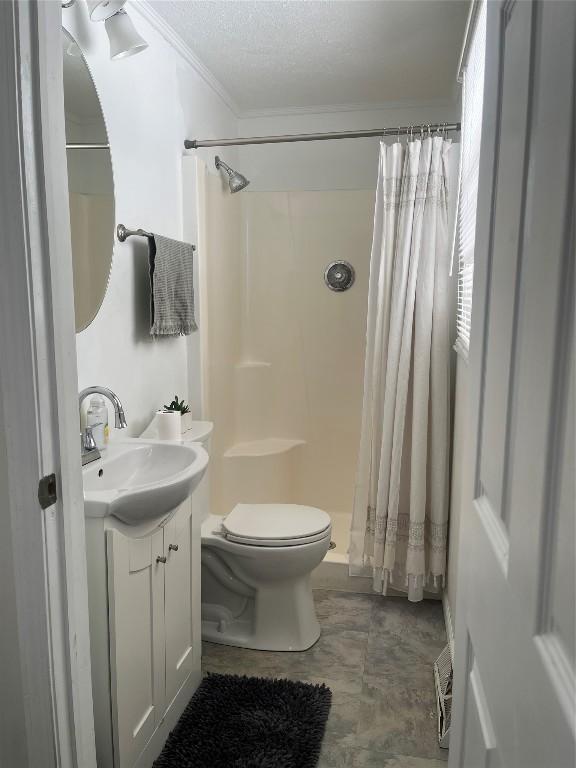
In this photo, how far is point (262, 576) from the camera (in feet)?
7.64

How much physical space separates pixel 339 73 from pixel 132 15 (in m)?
1.11

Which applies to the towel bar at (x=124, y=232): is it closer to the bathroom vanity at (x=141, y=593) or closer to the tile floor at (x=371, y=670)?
the bathroom vanity at (x=141, y=593)

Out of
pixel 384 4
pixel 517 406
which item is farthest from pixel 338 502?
pixel 517 406

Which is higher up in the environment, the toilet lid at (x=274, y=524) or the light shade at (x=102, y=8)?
the light shade at (x=102, y=8)

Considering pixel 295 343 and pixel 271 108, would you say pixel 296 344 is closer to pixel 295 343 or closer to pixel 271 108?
pixel 295 343

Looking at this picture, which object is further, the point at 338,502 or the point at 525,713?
the point at 338,502

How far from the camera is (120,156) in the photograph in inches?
82.5

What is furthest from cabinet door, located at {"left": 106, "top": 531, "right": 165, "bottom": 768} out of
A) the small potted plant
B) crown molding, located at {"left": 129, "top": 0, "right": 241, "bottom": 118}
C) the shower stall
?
crown molding, located at {"left": 129, "top": 0, "right": 241, "bottom": 118}

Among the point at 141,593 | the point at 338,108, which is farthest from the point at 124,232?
the point at 338,108

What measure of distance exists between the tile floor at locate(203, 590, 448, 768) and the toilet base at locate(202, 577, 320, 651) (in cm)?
3

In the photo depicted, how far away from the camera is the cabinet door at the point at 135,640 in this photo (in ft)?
4.93

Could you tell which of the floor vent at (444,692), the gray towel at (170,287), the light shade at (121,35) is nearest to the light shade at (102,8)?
the light shade at (121,35)

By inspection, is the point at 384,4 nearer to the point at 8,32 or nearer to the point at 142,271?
the point at 142,271

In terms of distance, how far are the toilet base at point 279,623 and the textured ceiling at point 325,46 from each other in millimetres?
2213
